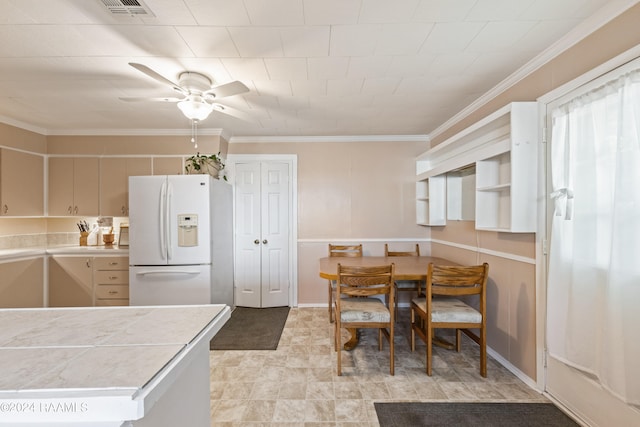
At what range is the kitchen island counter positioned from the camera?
0.53 metres

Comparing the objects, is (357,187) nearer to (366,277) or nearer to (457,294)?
(366,277)

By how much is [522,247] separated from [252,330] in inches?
110

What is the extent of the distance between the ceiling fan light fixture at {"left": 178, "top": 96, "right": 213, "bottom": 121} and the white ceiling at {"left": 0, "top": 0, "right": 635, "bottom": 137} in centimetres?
23

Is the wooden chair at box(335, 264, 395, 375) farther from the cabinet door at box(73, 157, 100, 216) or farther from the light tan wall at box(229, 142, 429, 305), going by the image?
the cabinet door at box(73, 157, 100, 216)

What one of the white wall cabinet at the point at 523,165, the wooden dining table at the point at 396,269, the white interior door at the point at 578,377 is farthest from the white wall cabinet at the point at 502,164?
the wooden dining table at the point at 396,269

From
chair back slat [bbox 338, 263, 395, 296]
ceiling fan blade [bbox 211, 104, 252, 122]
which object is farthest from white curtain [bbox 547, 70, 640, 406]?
ceiling fan blade [bbox 211, 104, 252, 122]

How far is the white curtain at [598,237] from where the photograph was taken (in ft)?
4.61

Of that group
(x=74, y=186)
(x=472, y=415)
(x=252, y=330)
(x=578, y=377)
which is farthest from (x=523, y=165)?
(x=74, y=186)

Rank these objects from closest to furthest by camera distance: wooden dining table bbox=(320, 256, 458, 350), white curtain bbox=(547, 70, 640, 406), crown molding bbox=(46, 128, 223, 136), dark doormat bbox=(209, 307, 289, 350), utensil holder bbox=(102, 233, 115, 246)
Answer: white curtain bbox=(547, 70, 640, 406)
wooden dining table bbox=(320, 256, 458, 350)
dark doormat bbox=(209, 307, 289, 350)
crown molding bbox=(46, 128, 223, 136)
utensil holder bbox=(102, 233, 115, 246)

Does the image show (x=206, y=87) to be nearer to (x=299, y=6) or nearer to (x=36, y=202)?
(x=299, y=6)

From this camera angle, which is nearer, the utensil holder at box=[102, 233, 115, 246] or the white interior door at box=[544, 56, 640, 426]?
the white interior door at box=[544, 56, 640, 426]

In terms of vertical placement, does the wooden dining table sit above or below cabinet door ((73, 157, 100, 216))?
below

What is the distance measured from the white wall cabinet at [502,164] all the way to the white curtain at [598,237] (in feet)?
0.56

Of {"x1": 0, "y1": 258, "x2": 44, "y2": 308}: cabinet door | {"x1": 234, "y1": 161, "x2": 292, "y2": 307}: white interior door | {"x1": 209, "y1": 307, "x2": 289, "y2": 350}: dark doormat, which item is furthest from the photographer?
{"x1": 234, "y1": 161, "x2": 292, "y2": 307}: white interior door
